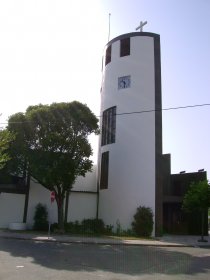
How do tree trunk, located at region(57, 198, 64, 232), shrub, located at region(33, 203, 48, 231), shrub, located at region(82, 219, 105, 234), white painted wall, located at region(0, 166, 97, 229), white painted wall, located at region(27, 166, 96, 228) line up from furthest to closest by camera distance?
white painted wall, located at region(27, 166, 96, 228) → shrub, located at region(82, 219, 105, 234) → white painted wall, located at region(0, 166, 97, 229) → shrub, located at region(33, 203, 48, 231) → tree trunk, located at region(57, 198, 64, 232)

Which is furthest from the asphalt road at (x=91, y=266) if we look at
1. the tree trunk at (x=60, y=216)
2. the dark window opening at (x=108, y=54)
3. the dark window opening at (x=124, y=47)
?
the dark window opening at (x=108, y=54)

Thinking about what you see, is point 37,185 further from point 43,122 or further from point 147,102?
point 147,102

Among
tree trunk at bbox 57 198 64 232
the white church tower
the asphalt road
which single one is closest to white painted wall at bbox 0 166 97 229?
the white church tower

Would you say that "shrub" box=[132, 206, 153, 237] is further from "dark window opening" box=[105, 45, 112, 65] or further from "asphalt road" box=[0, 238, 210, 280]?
"dark window opening" box=[105, 45, 112, 65]

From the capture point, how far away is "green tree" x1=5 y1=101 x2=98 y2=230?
2756 centimetres

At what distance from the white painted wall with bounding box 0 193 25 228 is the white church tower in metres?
7.08

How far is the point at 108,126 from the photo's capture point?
1414 inches

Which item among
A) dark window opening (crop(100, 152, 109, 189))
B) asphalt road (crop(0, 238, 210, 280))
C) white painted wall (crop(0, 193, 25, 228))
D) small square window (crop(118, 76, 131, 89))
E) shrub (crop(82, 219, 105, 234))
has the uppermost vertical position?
small square window (crop(118, 76, 131, 89))

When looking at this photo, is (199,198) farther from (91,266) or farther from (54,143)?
(91,266)

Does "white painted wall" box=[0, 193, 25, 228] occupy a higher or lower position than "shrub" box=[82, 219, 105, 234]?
higher

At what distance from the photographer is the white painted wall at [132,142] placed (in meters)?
32.0

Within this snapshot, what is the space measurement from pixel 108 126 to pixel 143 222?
9736 millimetres

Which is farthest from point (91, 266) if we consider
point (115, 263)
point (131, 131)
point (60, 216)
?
point (131, 131)

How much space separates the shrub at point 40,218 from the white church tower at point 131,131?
17.1 feet
